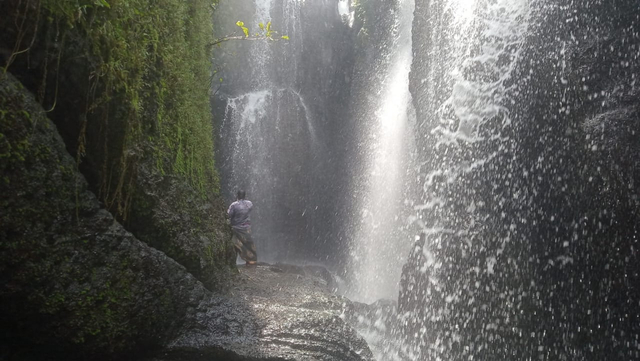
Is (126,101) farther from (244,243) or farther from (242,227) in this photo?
(244,243)

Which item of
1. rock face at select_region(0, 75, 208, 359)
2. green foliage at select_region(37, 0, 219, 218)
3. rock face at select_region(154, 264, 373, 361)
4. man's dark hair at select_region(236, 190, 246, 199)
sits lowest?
rock face at select_region(154, 264, 373, 361)

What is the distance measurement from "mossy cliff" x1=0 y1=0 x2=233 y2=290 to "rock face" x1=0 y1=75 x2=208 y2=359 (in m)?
0.20

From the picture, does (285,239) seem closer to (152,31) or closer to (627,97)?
(627,97)

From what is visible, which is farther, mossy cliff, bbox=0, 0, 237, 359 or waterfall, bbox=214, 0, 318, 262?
waterfall, bbox=214, 0, 318, 262

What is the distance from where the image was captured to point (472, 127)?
8258 millimetres

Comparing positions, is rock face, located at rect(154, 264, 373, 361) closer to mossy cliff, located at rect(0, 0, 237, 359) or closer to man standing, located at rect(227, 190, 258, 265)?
mossy cliff, located at rect(0, 0, 237, 359)

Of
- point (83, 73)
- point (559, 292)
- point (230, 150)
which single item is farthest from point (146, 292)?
point (230, 150)

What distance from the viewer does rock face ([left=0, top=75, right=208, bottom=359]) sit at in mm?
2340

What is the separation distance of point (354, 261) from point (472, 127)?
8192 millimetres

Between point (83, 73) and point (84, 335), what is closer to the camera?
point (84, 335)

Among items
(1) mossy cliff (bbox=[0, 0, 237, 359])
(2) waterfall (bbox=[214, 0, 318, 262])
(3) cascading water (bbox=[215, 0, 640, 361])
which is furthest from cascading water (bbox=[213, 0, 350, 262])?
(1) mossy cliff (bbox=[0, 0, 237, 359])

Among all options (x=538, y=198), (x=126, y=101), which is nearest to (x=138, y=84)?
(x=126, y=101)

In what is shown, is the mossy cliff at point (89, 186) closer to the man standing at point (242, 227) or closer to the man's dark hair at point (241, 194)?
the man's dark hair at point (241, 194)

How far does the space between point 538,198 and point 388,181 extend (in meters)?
7.72
